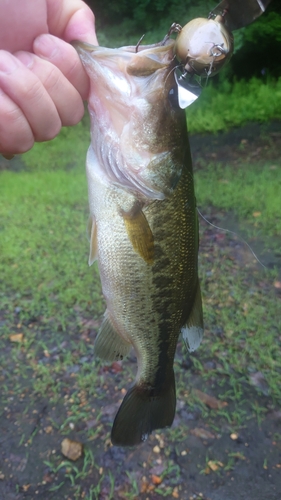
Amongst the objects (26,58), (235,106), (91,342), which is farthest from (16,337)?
(235,106)

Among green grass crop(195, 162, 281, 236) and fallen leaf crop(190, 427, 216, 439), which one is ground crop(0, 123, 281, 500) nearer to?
fallen leaf crop(190, 427, 216, 439)

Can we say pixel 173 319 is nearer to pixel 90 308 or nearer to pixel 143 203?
pixel 143 203

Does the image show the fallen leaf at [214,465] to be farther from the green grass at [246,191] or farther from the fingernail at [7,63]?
the green grass at [246,191]

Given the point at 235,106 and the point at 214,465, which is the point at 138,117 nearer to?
the point at 214,465

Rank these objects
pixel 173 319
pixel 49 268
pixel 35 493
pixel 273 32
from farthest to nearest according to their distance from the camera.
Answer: pixel 273 32
pixel 49 268
pixel 35 493
pixel 173 319

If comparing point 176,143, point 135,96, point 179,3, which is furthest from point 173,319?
point 179,3

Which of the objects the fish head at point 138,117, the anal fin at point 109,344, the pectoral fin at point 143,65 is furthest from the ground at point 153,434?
the pectoral fin at point 143,65
